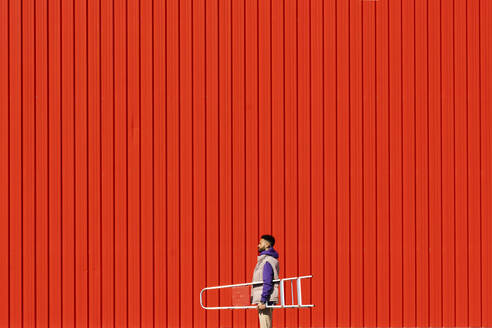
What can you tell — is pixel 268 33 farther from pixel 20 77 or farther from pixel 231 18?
pixel 20 77

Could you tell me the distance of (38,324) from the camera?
412 inches

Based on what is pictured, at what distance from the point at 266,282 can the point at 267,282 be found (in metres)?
0.01

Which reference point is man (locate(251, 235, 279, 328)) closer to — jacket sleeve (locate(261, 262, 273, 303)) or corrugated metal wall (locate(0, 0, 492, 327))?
jacket sleeve (locate(261, 262, 273, 303))

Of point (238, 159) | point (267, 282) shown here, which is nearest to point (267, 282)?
point (267, 282)

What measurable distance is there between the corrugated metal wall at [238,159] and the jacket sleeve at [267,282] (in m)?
1.44

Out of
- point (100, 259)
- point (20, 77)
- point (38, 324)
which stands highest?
point (20, 77)

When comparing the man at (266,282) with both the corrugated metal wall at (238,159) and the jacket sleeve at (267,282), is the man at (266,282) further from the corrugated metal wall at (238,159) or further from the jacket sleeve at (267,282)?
the corrugated metal wall at (238,159)

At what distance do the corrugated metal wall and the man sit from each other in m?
1.28

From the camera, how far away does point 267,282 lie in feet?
29.9

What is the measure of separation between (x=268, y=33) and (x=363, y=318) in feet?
12.6

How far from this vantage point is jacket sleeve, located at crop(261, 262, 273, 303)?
9.12m

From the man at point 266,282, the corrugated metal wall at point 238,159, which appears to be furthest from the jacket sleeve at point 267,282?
the corrugated metal wall at point 238,159

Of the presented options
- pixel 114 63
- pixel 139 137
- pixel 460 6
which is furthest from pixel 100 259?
pixel 460 6

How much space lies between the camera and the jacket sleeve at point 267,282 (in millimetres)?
9117
